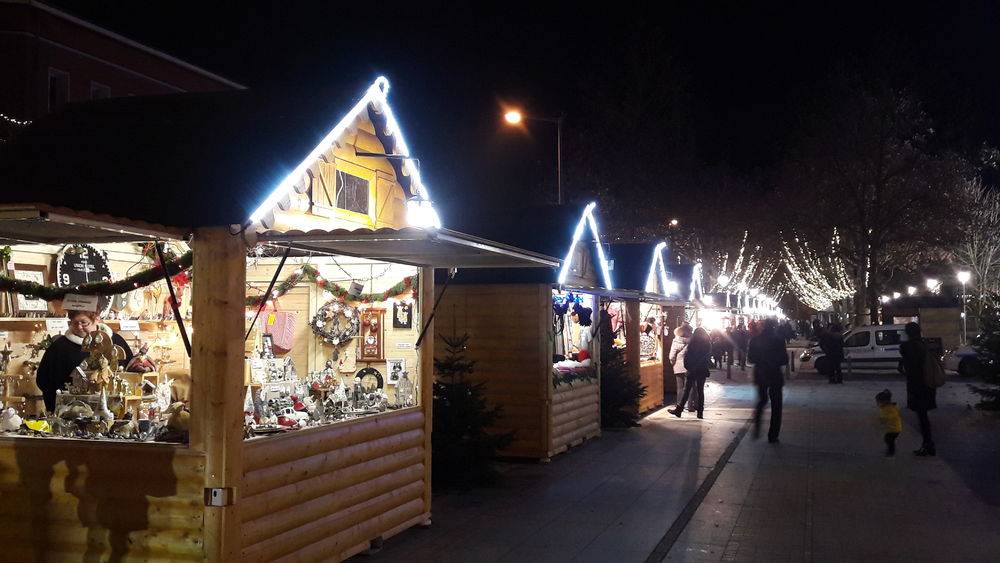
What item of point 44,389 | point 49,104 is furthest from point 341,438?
point 49,104

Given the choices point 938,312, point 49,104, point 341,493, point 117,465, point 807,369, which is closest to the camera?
point 117,465

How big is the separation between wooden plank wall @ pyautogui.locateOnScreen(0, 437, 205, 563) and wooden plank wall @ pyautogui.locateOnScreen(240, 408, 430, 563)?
383 mm

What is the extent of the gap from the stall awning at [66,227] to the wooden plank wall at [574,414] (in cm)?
772

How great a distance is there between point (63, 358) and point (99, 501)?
2.01 m

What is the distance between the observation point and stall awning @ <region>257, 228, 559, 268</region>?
639 centimetres

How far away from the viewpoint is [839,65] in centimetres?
3931

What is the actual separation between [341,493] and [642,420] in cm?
1188

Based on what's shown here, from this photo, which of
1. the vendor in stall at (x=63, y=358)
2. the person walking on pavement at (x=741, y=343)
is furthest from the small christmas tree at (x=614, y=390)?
the person walking on pavement at (x=741, y=343)

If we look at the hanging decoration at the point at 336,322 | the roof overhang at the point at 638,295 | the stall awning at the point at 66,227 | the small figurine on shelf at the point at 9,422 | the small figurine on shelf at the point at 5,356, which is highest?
the roof overhang at the point at 638,295

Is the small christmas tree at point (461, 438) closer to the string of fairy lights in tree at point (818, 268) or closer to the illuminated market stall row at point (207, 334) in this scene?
the illuminated market stall row at point (207, 334)

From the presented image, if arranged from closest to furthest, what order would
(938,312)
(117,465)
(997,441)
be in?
(117,465)
(997,441)
(938,312)

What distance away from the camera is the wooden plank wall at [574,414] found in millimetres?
13312

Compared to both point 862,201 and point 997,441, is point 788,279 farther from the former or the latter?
point 997,441

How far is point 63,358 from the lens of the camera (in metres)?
7.68
